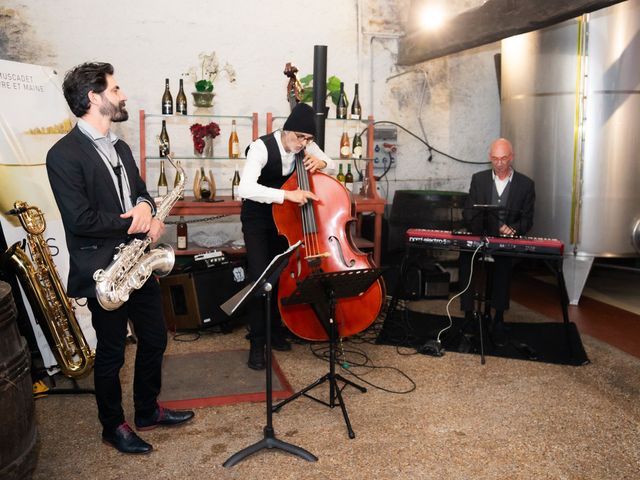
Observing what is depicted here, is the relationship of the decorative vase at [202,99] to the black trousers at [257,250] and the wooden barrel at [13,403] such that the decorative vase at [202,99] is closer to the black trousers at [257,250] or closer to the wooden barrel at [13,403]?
the black trousers at [257,250]

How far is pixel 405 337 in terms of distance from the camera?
4523mm

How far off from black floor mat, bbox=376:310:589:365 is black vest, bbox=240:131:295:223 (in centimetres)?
133

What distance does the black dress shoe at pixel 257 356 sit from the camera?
13.0ft

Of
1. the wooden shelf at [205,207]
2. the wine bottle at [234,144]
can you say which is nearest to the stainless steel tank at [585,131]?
the wine bottle at [234,144]

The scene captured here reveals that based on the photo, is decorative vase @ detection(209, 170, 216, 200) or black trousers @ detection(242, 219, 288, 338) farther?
decorative vase @ detection(209, 170, 216, 200)

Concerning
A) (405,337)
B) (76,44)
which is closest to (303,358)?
(405,337)

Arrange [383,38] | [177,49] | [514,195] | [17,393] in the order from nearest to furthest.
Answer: [17,393] < [514,195] < [177,49] < [383,38]

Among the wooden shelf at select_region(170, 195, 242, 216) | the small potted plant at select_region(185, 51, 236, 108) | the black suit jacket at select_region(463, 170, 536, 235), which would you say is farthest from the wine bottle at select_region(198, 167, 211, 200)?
the black suit jacket at select_region(463, 170, 536, 235)

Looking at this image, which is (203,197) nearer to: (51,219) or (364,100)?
(51,219)

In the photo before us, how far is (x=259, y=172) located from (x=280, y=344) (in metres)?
1.32

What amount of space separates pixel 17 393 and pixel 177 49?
4150mm

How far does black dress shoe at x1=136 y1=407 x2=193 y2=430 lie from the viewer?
10.1 feet

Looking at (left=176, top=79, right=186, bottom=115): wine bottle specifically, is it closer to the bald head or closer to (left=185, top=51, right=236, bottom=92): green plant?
(left=185, top=51, right=236, bottom=92): green plant

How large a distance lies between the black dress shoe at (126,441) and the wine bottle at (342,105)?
12.0 feet
